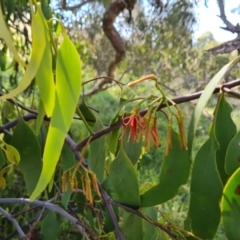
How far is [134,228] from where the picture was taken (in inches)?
22.7

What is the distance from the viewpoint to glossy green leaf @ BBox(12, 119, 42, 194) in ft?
1.92

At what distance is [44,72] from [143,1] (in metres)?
2.52

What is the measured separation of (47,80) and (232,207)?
0.22m

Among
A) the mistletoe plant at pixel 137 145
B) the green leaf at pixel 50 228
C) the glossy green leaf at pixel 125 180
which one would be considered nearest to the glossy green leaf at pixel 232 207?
the mistletoe plant at pixel 137 145

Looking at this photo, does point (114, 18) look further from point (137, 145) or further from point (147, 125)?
point (147, 125)

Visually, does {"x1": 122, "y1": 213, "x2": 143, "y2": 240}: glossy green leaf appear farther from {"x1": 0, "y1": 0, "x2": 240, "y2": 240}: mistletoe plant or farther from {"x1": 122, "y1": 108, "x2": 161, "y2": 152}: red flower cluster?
{"x1": 122, "y1": 108, "x2": 161, "y2": 152}: red flower cluster

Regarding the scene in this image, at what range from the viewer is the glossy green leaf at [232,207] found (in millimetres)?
402

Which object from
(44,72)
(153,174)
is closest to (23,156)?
(44,72)

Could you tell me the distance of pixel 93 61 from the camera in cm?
314

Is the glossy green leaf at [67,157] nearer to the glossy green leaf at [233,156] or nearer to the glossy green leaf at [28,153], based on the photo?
the glossy green leaf at [28,153]

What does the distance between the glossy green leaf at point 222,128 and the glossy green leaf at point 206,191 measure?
3 centimetres

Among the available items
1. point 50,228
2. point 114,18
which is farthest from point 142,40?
point 50,228

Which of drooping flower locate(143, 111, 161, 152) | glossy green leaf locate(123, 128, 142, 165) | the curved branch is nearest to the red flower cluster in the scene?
drooping flower locate(143, 111, 161, 152)

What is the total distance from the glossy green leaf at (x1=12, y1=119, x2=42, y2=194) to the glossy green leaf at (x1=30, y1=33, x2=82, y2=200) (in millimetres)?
218
